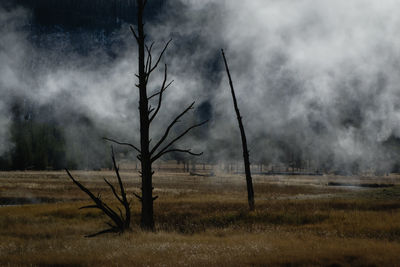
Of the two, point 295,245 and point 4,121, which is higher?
point 4,121

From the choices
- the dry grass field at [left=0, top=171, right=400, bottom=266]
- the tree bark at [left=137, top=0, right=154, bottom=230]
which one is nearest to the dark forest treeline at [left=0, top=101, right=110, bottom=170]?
the dry grass field at [left=0, top=171, right=400, bottom=266]

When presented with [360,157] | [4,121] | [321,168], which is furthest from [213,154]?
[4,121]

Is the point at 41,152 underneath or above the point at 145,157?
above

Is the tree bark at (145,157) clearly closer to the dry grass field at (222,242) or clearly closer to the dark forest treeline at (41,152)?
the dry grass field at (222,242)

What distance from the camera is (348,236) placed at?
1173 cm

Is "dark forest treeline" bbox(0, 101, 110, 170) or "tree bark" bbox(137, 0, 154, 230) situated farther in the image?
"dark forest treeline" bbox(0, 101, 110, 170)

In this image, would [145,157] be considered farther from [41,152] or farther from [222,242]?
[41,152]

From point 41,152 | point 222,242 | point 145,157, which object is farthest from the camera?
point 41,152

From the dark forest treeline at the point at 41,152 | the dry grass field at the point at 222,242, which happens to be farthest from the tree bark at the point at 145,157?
the dark forest treeline at the point at 41,152

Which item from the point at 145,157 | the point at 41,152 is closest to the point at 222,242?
the point at 145,157

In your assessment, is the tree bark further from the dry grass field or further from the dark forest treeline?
the dark forest treeline

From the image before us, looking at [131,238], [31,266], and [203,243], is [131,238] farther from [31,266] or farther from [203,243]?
[31,266]

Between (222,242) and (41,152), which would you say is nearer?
(222,242)

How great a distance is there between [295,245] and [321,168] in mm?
140241
